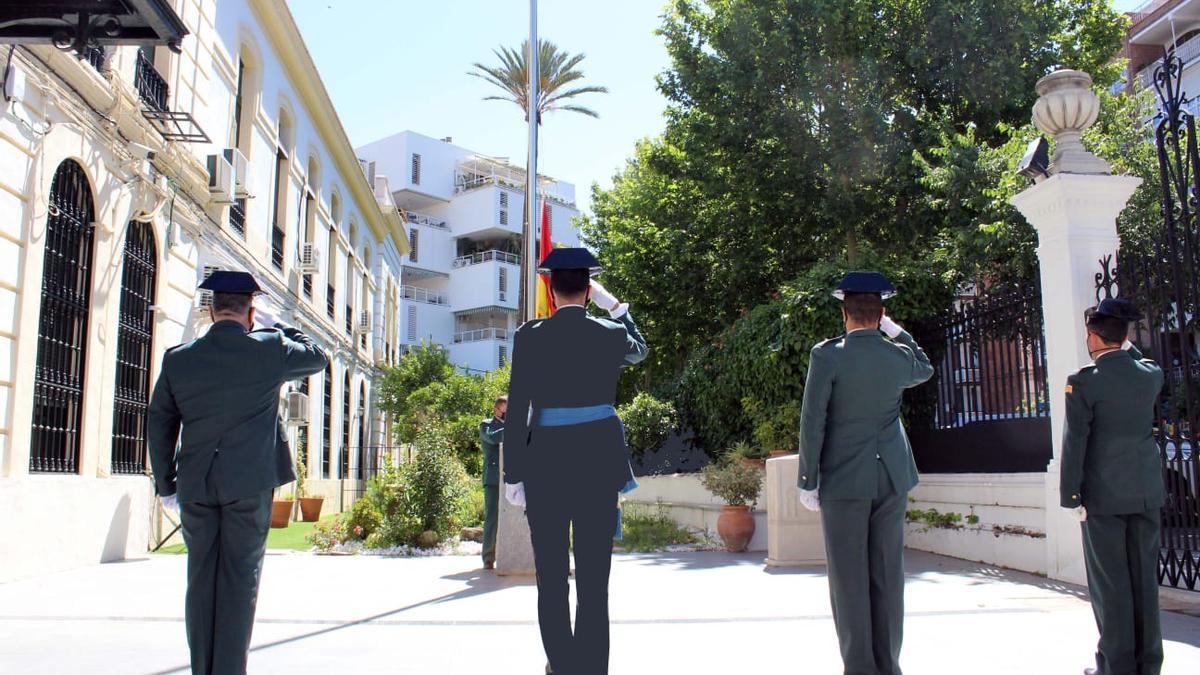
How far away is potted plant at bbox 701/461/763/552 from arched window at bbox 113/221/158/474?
756 centimetres

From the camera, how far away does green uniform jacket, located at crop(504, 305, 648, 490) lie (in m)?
4.05

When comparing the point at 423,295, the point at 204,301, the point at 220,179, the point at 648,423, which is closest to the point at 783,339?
the point at 648,423

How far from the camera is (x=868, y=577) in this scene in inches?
162

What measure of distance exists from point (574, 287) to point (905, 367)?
162cm

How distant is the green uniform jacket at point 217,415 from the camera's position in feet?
13.4

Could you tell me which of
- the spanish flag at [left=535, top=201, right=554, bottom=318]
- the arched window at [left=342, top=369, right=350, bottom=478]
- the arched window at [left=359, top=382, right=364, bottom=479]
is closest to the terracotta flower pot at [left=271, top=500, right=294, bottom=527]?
the arched window at [left=342, top=369, right=350, bottom=478]

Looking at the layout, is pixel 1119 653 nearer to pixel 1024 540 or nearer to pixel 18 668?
pixel 1024 540

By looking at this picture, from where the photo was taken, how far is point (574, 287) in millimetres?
4168

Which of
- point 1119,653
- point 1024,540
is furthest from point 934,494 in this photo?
point 1119,653

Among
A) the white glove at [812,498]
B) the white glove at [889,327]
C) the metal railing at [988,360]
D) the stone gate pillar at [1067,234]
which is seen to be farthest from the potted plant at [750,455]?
the white glove at [812,498]

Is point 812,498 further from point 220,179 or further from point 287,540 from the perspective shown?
point 220,179

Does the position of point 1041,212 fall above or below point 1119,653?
above

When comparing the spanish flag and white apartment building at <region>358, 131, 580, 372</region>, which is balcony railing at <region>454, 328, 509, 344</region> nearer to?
white apartment building at <region>358, 131, 580, 372</region>

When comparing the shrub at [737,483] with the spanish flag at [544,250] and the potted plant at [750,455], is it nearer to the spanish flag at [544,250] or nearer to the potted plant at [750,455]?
the potted plant at [750,455]
